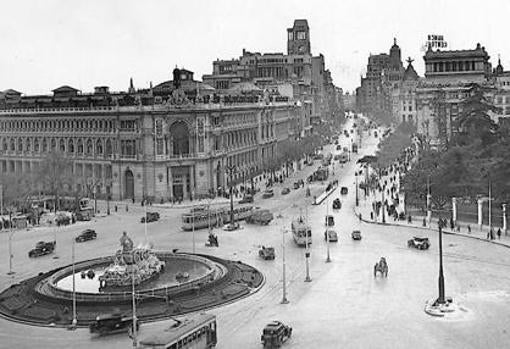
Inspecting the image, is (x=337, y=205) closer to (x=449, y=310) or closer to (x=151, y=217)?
(x=151, y=217)

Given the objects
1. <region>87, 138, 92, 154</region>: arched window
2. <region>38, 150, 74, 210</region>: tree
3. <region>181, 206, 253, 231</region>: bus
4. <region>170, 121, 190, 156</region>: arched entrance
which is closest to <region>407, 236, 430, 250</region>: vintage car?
<region>181, 206, 253, 231</region>: bus

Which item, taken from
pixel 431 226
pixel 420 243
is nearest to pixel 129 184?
pixel 431 226

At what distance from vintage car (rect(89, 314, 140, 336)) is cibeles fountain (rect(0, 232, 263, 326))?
197 cm

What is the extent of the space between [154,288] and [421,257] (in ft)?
71.5

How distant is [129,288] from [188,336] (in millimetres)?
14578

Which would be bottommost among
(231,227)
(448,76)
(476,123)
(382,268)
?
(382,268)

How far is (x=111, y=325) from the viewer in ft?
127

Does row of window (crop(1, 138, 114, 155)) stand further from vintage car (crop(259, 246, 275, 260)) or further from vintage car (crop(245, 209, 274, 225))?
vintage car (crop(259, 246, 275, 260))

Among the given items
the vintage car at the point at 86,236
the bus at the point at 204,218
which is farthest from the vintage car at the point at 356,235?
the vintage car at the point at 86,236

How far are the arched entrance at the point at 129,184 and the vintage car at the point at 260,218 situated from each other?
28021 mm

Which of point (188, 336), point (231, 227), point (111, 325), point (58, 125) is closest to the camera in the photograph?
point (188, 336)

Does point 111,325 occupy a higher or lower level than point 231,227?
lower

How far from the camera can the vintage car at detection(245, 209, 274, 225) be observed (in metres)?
74.9

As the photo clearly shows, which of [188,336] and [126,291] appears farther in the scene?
[126,291]
